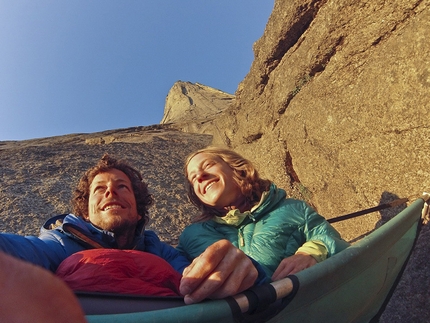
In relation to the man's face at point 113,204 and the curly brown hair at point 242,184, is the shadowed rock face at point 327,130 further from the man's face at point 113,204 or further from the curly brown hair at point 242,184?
the man's face at point 113,204

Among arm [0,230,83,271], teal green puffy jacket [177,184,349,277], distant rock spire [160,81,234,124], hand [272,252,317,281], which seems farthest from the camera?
distant rock spire [160,81,234,124]

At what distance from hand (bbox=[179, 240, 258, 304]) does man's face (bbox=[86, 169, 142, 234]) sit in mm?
1322

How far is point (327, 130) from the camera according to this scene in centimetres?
431

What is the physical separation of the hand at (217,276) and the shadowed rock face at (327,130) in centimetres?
228

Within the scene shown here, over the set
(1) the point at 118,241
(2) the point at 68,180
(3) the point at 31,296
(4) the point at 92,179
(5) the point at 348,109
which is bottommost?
(3) the point at 31,296

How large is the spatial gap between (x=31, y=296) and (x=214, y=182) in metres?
2.38

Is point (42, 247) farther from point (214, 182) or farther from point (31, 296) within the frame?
point (31, 296)

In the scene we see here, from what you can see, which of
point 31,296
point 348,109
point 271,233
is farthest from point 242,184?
point 31,296

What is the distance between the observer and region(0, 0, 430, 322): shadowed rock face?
10.6 ft

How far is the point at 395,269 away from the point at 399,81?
160cm

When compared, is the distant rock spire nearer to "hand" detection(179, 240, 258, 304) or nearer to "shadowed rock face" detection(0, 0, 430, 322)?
"shadowed rock face" detection(0, 0, 430, 322)

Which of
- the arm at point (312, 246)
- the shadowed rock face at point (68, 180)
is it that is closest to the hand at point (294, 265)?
the arm at point (312, 246)

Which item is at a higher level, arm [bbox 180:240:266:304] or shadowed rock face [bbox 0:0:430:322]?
shadowed rock face [bbox 0:0:430:322]

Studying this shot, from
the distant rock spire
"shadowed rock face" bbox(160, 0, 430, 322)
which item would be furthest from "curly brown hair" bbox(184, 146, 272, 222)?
the distant rock spire
